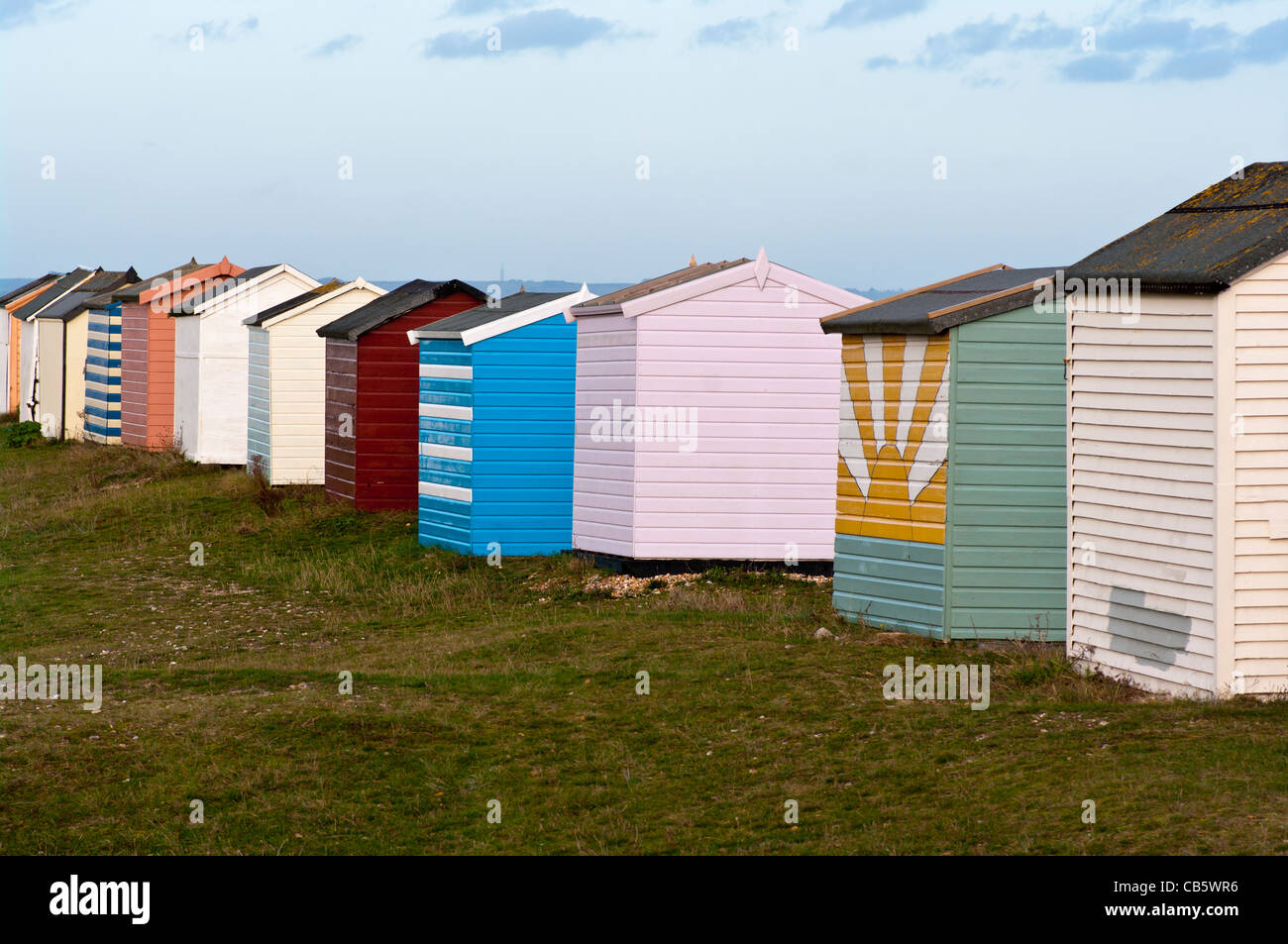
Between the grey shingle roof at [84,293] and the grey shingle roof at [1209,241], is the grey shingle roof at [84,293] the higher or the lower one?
the higher one

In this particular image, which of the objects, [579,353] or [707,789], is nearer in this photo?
[707,789]

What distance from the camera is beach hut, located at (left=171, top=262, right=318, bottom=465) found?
27.6m

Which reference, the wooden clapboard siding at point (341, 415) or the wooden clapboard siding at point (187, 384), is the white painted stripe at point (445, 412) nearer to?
the wooden clapboard siding at point (341, 415)

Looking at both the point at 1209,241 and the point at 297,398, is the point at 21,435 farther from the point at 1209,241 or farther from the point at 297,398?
the point at 1209,241

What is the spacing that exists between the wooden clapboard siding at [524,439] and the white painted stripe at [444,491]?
0.20 metres

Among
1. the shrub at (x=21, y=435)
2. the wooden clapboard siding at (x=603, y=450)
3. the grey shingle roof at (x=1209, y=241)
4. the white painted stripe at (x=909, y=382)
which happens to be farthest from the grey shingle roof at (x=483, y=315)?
the shrub at (x=21, y=435)

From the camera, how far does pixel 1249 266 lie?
9.70m

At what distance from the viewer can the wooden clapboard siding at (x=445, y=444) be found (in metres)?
18.7

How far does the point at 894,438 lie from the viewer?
43.5 ft

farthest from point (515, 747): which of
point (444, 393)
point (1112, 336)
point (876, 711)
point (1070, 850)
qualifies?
point (444, 393)

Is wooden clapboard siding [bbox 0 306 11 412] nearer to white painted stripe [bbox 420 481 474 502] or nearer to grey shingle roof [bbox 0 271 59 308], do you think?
grey shingle roof [bbox 0 271 59 308]

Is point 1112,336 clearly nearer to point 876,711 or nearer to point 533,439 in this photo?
point 876,711

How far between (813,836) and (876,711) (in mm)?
2536
